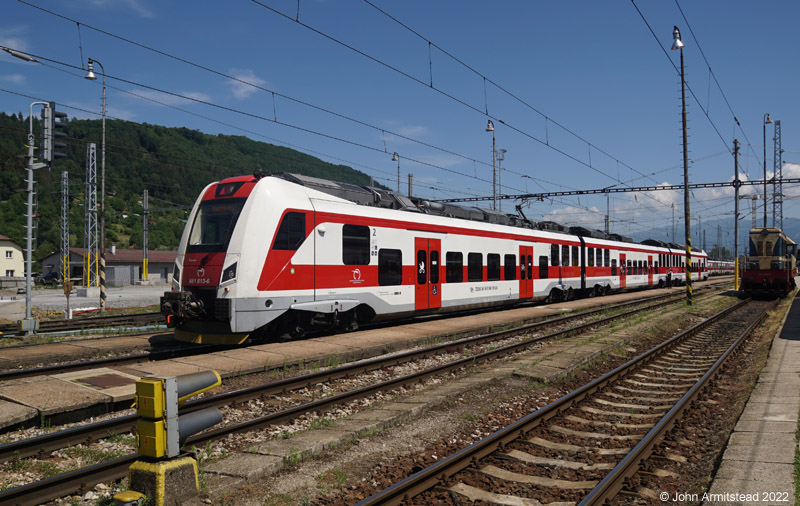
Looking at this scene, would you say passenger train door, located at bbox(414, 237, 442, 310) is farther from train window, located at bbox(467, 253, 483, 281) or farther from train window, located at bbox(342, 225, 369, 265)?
train window, located at bbox(342, 225, 369, 265)

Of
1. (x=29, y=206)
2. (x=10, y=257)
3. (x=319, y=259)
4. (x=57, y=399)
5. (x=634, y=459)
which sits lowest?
(x=634, y=459)

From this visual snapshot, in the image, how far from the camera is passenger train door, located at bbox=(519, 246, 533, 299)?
21.3 meters

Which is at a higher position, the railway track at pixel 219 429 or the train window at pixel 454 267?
the train window at pixel 454 267

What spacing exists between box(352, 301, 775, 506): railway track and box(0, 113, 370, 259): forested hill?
8099cm

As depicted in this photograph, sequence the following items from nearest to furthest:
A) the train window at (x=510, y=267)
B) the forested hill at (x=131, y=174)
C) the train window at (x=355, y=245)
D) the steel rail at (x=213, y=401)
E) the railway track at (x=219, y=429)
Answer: the railway track at (x=219, y=429), the steel rail at (x=213, y=401), the train window at (x=355, y=245), the train window at (x=510, y=267), the forested hill at (x=131, y=174)

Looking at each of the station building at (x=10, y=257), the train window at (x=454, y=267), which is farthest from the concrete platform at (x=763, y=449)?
the station building at (x=10, y=257)

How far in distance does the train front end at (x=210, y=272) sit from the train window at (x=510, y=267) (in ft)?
36.3

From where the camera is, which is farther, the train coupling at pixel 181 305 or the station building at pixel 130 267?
the station building at pixel 130 267

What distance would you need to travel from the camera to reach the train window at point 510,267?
798 inches

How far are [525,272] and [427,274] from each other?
681cm

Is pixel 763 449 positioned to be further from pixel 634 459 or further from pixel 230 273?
pixel 230 273

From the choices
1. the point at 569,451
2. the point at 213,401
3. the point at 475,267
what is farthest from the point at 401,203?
the point at 569,451

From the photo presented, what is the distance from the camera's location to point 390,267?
48.2 feet

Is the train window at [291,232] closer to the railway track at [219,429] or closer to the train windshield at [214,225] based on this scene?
the train windshield at [214,225]
